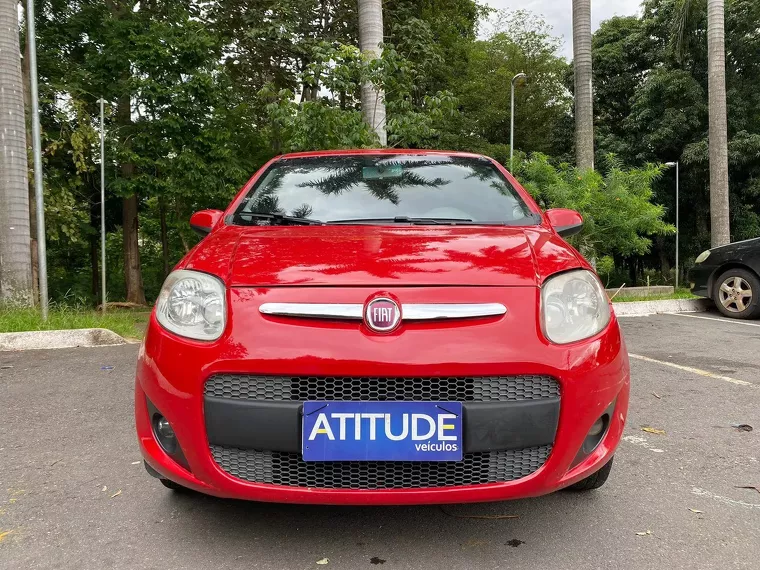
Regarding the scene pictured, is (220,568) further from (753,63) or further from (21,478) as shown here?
(753,63)

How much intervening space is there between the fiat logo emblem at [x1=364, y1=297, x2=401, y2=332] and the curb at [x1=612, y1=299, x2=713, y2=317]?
726cm

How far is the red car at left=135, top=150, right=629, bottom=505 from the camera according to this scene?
1675 millimetres

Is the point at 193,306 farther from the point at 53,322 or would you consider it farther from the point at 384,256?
the point at 53,322

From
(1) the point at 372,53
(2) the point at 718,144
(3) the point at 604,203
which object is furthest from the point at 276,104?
(2) the point at 718,144

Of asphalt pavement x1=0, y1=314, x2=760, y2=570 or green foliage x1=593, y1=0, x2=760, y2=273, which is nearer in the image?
asphalt pavement x1=0, y1=314, x2=760, y2=570

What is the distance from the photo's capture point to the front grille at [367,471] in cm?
173

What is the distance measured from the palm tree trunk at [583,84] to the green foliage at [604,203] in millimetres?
1531

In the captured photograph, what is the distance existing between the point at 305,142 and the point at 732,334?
548cm

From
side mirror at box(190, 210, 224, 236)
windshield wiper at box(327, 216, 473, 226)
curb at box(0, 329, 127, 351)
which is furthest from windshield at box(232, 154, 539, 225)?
curb at box(0, 329, 127, 351)

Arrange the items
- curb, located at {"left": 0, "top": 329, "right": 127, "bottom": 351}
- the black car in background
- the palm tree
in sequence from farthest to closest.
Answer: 1. the black car in background
2. the palm tree
3. curb, located at {"left": 0, "top": 329, "right": 127, "bottom": 351}

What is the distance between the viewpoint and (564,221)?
2812mm

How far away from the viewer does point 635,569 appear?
1791mm

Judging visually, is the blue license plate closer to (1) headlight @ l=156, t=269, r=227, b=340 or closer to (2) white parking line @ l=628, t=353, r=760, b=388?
(1) headlight @ l=156, t=269, r=227, b=340

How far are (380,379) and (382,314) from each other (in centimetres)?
18
